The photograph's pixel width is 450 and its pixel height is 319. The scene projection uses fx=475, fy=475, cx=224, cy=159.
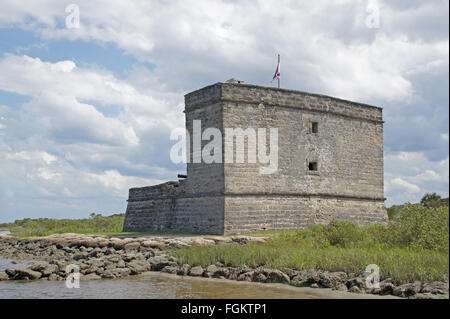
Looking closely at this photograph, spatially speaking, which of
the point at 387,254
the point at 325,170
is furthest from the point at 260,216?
the point at 387,254

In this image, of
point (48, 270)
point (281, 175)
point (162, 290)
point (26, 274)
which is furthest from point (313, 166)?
point (26, 274)

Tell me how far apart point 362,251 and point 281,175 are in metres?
8.13

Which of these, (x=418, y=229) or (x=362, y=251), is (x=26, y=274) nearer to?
(x=362, y=251)

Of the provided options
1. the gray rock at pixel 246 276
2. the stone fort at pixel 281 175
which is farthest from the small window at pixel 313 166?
the gray rock at pixel 246 276

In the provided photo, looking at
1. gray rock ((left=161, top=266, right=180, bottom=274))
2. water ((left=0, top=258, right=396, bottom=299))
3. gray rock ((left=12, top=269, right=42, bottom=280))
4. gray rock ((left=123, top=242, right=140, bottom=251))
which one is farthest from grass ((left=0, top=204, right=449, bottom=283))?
gray rock ((left=12, top=269, right=42, bottom=280))

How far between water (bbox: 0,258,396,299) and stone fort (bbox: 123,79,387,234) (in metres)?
6.54

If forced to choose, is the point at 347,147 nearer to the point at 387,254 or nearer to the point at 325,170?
the point at 325,170

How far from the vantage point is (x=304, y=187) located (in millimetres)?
21125

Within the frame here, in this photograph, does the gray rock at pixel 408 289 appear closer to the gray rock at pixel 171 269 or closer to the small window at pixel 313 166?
the gray rock at pixel 171 269

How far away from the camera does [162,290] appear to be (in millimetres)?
11094

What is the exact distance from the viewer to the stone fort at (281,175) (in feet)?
63.6

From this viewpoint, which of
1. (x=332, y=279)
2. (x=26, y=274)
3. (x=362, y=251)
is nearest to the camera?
(x=332, y=279)

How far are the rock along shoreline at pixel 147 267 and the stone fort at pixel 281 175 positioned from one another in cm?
337

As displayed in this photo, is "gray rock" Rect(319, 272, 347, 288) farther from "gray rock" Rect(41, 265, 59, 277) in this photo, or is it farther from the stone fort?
the stone fort
